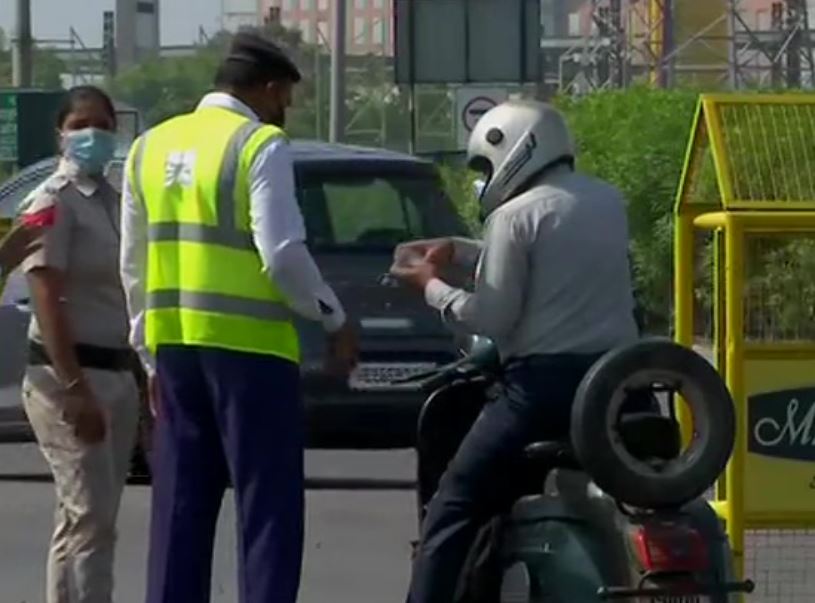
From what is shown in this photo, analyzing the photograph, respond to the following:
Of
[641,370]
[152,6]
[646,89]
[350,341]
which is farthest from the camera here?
[152,6]

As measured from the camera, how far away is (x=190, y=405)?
21.8ft

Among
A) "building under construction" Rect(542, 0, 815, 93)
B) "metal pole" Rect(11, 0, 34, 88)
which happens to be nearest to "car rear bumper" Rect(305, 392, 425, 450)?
"metal pole" Rect(11, 0, 34, 88)

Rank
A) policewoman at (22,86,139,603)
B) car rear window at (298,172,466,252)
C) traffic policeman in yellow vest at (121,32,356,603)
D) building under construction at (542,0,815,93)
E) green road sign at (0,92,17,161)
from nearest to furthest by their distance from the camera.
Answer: traffic policeman in yellow vest at (121,32,356,603) < policewoman at (22,86,139,603) < car rear window at (298,172,466,252) < green road sign at (0,92,17,161) < building under construction at (542,0,815,93)

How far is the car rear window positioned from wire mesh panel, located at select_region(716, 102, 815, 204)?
→ 5.84 metres

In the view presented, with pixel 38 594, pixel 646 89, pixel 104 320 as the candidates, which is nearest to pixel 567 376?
pixel 104 320

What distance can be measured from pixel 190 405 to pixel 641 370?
1285 mm

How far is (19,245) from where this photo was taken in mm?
7480

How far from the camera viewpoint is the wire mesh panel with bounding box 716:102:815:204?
7906 millimetres

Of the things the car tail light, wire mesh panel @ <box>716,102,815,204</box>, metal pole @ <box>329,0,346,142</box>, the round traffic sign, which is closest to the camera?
the car tail light

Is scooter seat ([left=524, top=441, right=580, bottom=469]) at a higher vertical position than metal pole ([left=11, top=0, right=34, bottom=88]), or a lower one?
lower

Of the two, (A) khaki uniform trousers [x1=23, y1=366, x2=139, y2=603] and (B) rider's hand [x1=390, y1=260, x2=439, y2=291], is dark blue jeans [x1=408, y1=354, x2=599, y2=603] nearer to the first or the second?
(B) rider's hand [x1=390, y1=260, x2=439, y2=291]

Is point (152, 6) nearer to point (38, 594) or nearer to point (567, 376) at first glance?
point (38, 594)

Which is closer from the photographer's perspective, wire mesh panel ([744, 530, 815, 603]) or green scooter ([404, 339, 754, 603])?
green scooter ([404, 339, 754, 603])

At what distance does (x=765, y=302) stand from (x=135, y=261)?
2.14 metres
